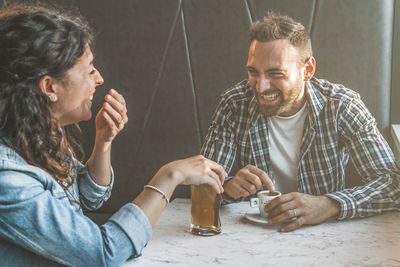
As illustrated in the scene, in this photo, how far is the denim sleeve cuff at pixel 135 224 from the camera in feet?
3.11

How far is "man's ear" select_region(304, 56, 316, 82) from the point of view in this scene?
5.71 feet

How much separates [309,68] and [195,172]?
905mm

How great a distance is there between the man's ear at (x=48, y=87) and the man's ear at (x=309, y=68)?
1052 mm

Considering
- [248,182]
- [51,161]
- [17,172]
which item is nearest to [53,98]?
[51,161]

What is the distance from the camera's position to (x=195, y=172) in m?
1.08

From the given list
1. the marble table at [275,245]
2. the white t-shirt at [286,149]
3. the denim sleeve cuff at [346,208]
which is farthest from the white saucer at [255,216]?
the white t-shirt at [286,149]

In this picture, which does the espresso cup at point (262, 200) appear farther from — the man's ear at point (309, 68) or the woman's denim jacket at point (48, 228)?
the man's ear at point (309, 68)

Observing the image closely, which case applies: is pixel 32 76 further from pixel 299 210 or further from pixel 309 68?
pixel 309 68

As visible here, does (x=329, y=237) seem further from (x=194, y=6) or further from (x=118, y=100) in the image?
(x=194, y=6)

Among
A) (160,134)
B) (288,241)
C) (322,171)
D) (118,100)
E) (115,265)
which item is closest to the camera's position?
(115,265)

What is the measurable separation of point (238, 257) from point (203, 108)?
3.70 ft

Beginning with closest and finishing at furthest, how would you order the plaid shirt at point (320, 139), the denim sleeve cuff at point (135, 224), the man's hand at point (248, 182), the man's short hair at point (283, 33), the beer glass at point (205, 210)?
1. the denim sleeve cuff at point (135, 224)
2. the beer glass at point (205, 210)
3. the man's hand at point (248, 182)
4. the plaid shirt at point (320, 139)
5. the man's short hair at point (283, 33)

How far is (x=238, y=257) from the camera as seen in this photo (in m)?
1.02

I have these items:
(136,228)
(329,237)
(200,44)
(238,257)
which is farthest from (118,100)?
(200,44)
